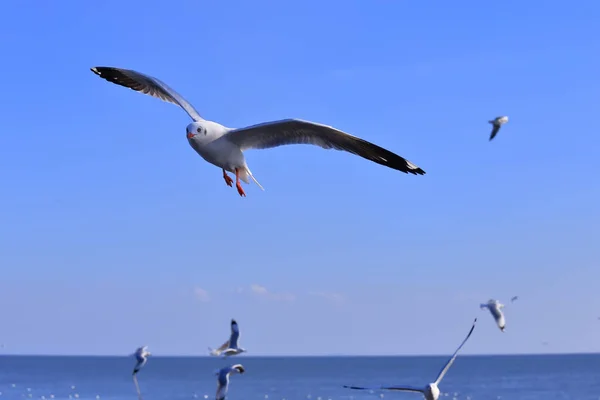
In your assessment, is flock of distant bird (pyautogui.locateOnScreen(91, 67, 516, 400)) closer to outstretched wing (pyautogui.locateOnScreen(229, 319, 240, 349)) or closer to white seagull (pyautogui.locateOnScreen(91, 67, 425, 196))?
white seagull (pyautogui.locateOnScreen(91, 67, 425, 196))

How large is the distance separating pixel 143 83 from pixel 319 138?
3192 mm

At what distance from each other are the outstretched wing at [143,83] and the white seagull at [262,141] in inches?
32.8

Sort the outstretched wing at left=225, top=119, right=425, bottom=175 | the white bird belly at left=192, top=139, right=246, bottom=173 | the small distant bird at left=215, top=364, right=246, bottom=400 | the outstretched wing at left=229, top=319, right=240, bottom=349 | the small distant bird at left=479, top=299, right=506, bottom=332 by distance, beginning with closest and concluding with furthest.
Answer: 1. the outstretched wing at left=225, top=119, right=425, bottom=175
2. the white bird belly at left=192, top=139, right=246, bottom=173
3. the small distant bird at left=215, top=364, right=246, bottom=400
4. the outstretched wing at left=229, top=319, right=240, bottom=349
5. the small distant bird at left=479, top=299, right=506, bottom=332

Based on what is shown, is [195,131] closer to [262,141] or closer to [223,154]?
[223,154]

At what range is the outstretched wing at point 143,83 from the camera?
11.6 meters

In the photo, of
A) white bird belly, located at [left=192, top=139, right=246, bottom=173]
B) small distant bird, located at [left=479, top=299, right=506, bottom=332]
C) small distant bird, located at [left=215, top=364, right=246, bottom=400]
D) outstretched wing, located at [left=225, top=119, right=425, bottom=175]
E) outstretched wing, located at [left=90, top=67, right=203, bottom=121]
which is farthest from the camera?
small distant bird, located at [left=479, top=299, right=506, bottom=332]

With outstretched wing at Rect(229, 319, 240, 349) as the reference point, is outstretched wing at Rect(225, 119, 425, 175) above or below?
below

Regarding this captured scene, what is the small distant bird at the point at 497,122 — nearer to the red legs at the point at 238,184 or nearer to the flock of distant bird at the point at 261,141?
the flock of distant bird at the point at 261,141

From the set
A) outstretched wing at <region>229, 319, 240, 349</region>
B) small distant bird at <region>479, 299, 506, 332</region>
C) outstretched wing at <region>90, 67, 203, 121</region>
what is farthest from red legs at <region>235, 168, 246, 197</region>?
small distant bird at <region>479, 299, 506, 332</region>

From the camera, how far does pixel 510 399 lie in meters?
52.8

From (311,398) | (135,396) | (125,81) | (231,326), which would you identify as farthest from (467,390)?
(125,81)

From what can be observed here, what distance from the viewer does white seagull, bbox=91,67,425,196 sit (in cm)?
996

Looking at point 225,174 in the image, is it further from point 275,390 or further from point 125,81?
point 275,390

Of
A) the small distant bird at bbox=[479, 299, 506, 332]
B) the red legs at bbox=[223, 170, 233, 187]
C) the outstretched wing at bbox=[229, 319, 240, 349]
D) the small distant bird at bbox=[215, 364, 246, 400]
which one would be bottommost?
the small distant bird at bbox=[215, 364, 246, 400]
